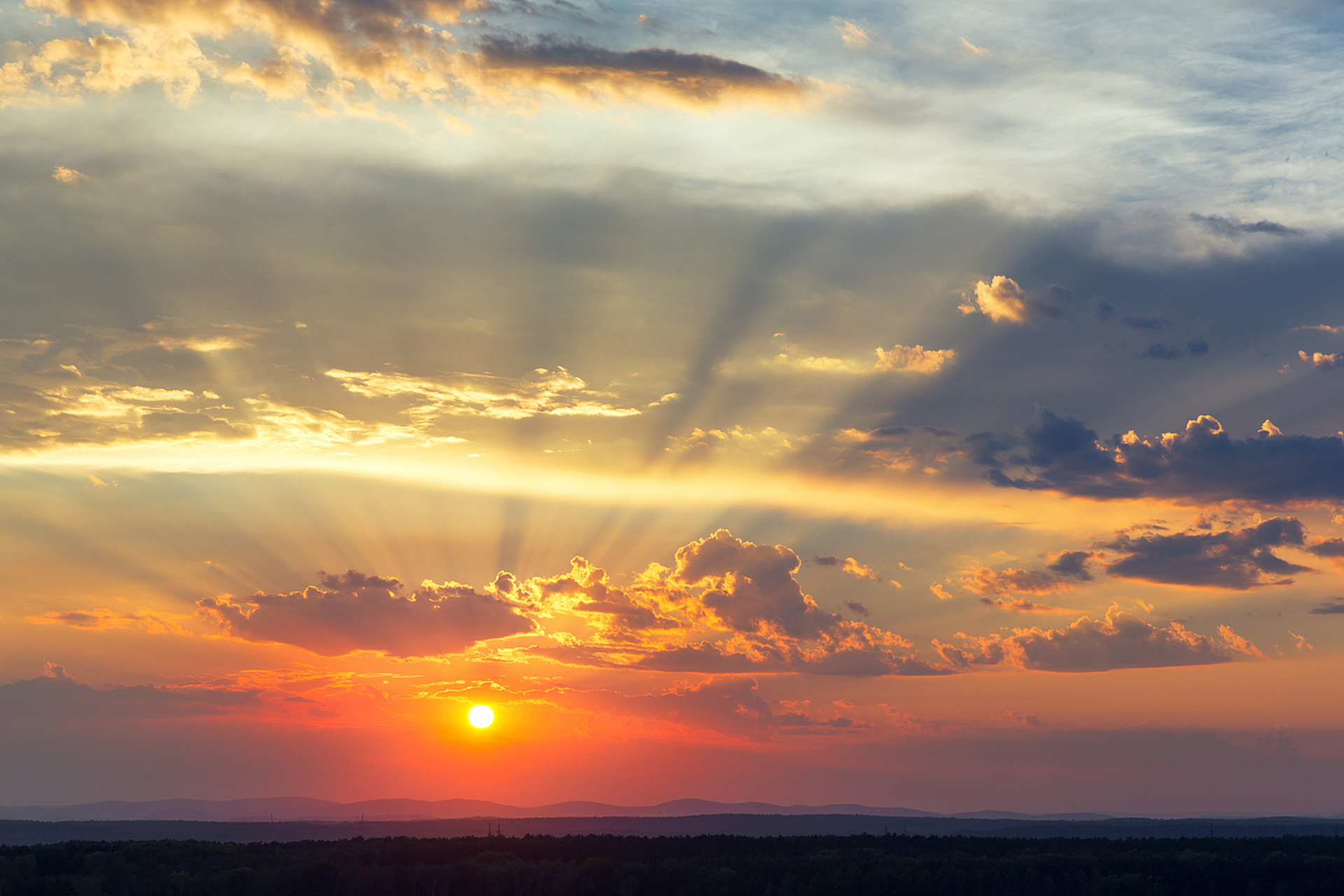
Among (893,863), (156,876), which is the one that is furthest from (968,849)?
(156,876)

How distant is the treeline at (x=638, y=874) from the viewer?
4966 inches

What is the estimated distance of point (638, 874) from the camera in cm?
14238

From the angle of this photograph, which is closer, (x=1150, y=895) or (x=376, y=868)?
(x=1150, y=895)

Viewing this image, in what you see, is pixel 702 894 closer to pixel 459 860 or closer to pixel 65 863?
pixel 459 860

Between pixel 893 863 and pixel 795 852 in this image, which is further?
pixel 795 852

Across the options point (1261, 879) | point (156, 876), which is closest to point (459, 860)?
point (156, 876)

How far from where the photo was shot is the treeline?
126125mm

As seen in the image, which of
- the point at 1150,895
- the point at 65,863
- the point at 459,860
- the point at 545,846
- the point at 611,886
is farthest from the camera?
the point at 545,846

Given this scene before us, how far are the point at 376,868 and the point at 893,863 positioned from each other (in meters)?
66.0

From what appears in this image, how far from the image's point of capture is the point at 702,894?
130 meters

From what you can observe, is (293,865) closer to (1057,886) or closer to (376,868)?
(376,868)

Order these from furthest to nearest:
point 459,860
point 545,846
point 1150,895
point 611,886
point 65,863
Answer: point 545,846
point 459,860
point 65,863
point 611,886
point 1150,895

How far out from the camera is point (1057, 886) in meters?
131

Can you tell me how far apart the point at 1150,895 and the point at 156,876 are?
108961 millimetres
